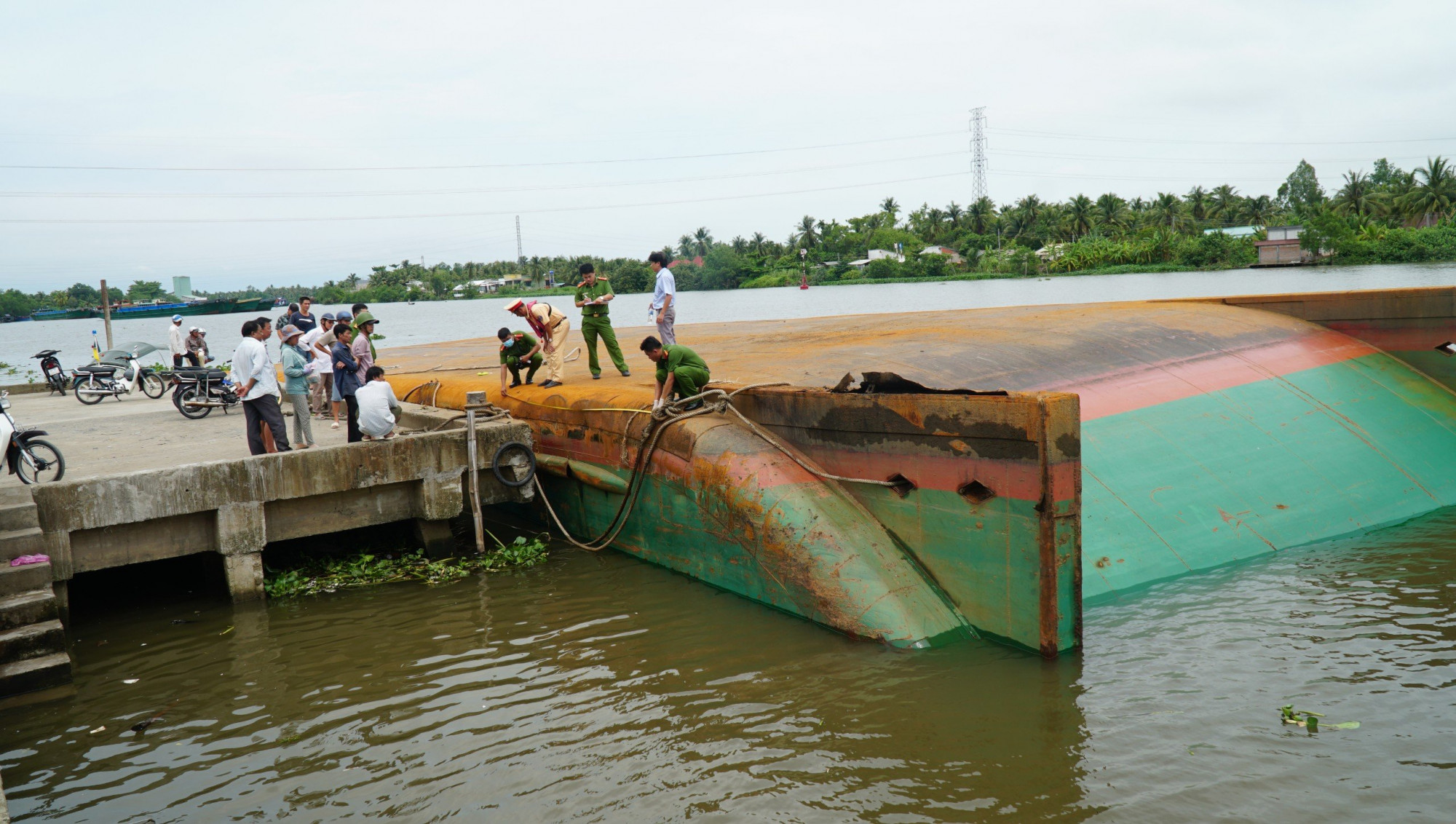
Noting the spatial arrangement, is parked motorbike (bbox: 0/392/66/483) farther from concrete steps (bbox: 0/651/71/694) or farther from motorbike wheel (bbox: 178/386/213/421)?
motorbike wheel (bbox: 178/386/213/421)

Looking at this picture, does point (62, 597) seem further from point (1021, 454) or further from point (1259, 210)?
point (1259, 210)

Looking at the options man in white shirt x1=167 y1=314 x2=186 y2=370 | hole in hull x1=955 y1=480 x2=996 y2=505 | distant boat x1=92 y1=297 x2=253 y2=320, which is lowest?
hole in hull x1=955 y1=480 x2=996 y2=505

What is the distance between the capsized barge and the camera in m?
7.68

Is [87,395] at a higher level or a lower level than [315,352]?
lower

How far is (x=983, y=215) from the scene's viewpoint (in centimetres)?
9744

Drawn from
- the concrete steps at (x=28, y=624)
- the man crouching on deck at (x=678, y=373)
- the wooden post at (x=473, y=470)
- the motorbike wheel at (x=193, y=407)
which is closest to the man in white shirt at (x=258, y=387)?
the wooden post at (x=473, y=470)

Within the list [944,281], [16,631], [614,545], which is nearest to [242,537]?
[16,631]

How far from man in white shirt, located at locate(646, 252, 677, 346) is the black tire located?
2.26m

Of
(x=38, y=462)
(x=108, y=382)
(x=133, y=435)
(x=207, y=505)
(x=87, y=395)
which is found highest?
(x=108, y=382)

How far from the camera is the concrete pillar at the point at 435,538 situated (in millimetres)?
11062

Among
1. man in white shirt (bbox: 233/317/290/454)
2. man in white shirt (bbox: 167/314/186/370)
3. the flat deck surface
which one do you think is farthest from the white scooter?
man in white shirt (bbox: 233/317/290/454)

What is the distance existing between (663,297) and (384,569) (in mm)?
4617

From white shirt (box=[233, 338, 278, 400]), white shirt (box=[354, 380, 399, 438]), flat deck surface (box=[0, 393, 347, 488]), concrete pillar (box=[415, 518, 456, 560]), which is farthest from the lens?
flat deck surface (box=[0, 393, 347, 488])

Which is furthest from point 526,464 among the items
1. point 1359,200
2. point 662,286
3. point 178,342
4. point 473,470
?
point 1359,200
